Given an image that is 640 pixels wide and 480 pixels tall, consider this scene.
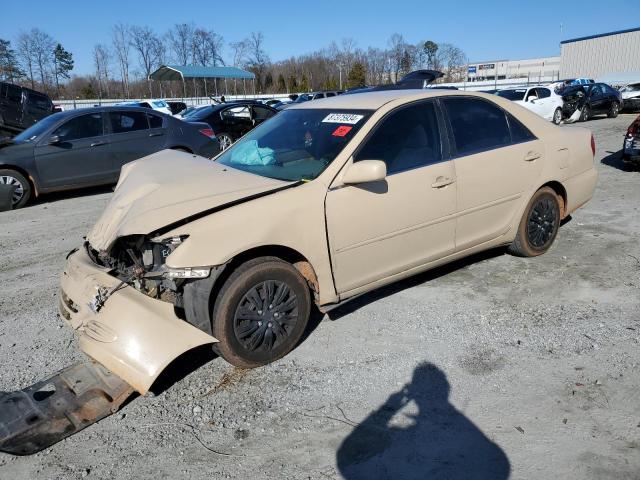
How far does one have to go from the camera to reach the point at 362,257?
3.79m

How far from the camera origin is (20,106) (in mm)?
14391

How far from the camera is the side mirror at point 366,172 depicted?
11.5 ft

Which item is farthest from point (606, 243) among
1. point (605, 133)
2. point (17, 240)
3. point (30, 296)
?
point (605, 133)

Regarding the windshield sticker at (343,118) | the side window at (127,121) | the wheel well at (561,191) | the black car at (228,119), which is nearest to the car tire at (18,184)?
the side window at (127,121)

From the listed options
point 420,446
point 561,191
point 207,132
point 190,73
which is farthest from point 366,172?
point 190,73

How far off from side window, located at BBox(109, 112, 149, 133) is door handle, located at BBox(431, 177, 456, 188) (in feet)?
23.7

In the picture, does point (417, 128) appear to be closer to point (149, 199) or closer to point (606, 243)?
point (149, 199)

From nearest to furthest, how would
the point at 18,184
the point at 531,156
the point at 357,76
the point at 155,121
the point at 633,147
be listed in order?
the point at 531,156 < the point at 18,184 < the point at 633,147 < the point at 155,121 < the point at 357,76

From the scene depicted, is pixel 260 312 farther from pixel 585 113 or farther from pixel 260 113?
pixel 585 113

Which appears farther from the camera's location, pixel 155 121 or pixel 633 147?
pixel 155 121

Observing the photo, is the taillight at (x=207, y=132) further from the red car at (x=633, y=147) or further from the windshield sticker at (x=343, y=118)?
the red car at (x=633, y=147)

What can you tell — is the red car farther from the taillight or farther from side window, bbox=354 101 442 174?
the taillight

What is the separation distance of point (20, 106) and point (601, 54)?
164 feet

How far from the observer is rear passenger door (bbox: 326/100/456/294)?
12.1 ft
